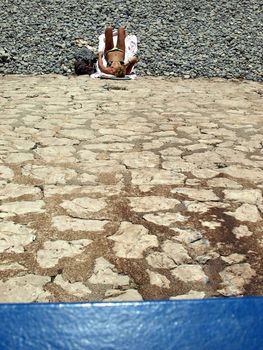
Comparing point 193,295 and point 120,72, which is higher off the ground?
point 193,295

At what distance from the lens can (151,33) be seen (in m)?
11.0

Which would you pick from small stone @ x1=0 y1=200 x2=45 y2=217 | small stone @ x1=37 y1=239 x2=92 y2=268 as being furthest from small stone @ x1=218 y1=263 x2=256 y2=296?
small stone @ x1=0 y1=200 x2=45 y2=217

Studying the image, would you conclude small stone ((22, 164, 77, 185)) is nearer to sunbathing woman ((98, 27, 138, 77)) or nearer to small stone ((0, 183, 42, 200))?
small stone ((0, 183, 42, 200))

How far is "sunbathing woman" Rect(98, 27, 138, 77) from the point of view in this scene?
8750 mm

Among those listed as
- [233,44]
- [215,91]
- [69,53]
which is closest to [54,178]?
[215,91]

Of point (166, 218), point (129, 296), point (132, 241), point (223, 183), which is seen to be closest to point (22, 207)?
point (132, 241)

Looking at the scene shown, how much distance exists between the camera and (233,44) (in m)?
10.7

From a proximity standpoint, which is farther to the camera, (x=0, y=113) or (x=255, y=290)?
(x=0, y=113)

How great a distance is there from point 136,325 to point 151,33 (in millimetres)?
10725

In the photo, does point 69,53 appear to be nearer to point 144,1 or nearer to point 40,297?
point 144,1

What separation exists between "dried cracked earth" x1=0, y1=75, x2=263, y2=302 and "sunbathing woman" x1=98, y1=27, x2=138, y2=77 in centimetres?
271

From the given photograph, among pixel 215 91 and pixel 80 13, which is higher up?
pixel 80 13

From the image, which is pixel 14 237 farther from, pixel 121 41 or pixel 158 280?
pixel 121 41

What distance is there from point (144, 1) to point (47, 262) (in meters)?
11.4
